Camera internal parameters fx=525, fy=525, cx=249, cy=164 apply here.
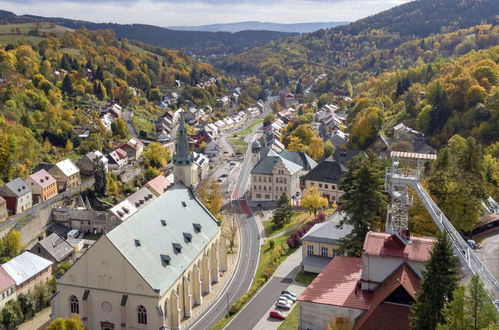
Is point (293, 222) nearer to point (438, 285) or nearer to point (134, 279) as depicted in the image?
point (134, 279)

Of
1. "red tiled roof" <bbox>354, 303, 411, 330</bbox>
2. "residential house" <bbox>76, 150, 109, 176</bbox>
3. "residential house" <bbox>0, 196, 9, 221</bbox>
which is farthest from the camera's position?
"residential house" <bbox>76, 150, 109, 176</bbox>

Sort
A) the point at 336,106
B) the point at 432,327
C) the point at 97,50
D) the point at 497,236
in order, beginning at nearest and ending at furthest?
the point at 432,327
the point at 497,236
the point at 336,106
the point at 97,50

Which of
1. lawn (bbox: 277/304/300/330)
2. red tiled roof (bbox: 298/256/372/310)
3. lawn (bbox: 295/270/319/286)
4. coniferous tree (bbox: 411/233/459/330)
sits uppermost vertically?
coniferous tree (bbox: 411/233/459/330)

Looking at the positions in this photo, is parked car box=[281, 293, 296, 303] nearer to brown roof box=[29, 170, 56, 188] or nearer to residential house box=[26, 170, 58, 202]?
residential house box=[26, 170, 58, 202]

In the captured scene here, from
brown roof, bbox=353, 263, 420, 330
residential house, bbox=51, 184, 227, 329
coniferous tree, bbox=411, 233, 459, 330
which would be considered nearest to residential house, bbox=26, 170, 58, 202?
residential house, bbox=51, 184, 227, 329

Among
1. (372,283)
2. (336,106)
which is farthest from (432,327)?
(336,106)

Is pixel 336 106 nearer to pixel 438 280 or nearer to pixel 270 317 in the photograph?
pixel 270 317

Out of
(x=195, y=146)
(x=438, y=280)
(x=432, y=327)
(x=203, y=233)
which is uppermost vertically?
(x=438, y=280)

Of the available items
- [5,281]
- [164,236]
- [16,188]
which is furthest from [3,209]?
[164,236]
